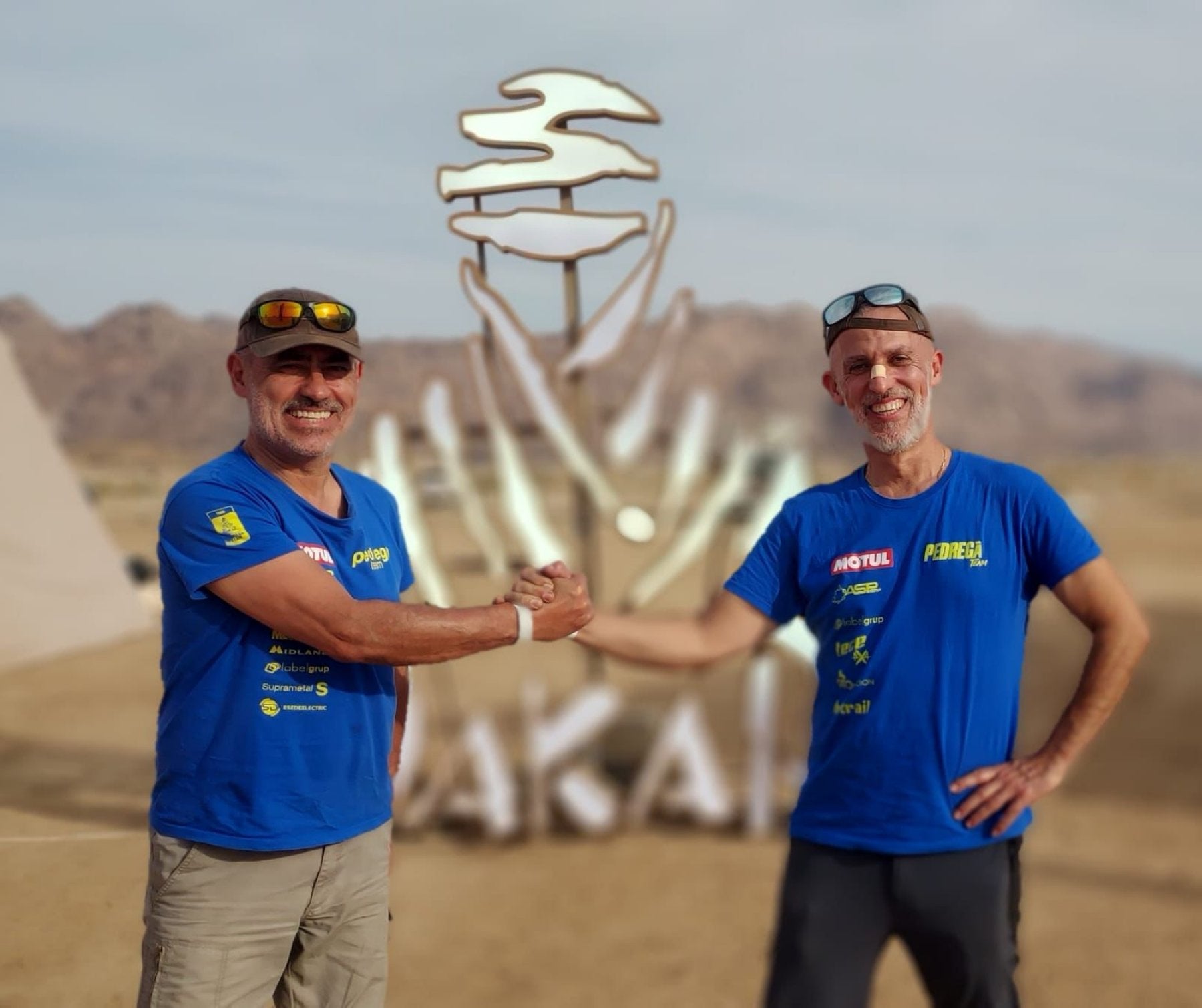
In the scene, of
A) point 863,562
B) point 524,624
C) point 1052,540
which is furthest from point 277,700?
point 1052,540

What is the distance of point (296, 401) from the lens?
2.38 meters

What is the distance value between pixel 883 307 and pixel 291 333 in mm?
1271

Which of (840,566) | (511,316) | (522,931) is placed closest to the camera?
(840,566)

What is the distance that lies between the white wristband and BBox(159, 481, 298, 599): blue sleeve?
496 millimetres

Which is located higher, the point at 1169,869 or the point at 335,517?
the point at 335,517

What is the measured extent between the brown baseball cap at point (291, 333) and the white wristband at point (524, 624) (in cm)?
62

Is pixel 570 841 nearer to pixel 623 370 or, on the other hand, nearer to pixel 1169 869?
pixel 1169 869

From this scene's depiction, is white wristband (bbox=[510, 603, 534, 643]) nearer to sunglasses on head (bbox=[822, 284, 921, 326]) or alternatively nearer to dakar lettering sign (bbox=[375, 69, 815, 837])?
sunglasses on head (bbox=[822, 284, 921, 326])

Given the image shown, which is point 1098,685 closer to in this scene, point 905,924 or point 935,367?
point 905,924

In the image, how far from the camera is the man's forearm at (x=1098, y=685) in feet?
8.20

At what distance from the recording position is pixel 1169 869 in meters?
6.79

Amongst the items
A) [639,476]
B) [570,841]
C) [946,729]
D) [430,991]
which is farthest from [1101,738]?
[639,476]

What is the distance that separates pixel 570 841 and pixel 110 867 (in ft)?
15.0

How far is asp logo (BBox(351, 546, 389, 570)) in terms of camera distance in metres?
2.44
